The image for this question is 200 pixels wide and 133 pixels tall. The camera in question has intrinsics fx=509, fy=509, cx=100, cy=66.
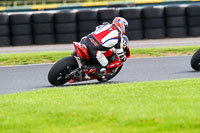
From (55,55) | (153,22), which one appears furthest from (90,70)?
(153,22)

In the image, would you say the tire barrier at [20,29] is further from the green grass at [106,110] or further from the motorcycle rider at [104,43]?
the green grass at [106,110]

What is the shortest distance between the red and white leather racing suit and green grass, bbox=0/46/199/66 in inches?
182

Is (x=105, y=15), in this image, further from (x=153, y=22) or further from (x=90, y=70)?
(x=90, y=70)

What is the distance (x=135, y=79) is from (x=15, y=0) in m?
37.7

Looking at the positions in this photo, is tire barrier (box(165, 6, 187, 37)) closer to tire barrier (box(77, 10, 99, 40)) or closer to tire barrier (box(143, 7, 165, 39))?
tire barrier (box(143, 7, 165, 39))

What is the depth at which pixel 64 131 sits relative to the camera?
19.7ft

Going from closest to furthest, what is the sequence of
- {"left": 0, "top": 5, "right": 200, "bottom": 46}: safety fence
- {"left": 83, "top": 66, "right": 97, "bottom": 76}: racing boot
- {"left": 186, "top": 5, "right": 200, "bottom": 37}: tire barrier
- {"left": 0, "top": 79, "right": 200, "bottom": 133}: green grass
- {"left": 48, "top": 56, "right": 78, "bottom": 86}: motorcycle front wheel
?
{"left": 0, "top": 79, "right": 200, "bottom": 133}: green grass → {"left": 48, "top": 56, "right": 78, "bottom": 86}: motorcycle front wheel → {"left": 83, "top": 66, "right": 97, "bottom": 76}: racing boot → {"left": 0, "top": 5, "right": 200, "bottom": 46}: safety fence → {"left": 186, "top": 5, "right": 200, "bottom": 37}: tire barrier

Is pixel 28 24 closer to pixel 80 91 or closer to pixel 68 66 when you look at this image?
pixel 68 66

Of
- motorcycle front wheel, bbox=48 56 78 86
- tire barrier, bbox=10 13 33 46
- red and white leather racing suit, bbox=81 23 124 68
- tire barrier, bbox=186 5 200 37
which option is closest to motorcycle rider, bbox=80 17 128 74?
red and white leather racing suit, bbox=81 23 124 68

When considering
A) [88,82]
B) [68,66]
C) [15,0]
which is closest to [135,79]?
[88,82]

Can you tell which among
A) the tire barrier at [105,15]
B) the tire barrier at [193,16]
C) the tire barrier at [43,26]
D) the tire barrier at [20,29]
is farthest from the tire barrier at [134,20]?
the tire barrier at [20,29]

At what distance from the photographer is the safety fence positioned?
18.2 metres

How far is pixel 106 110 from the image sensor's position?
22.1 ft

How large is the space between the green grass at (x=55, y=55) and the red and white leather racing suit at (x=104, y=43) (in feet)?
15.2
